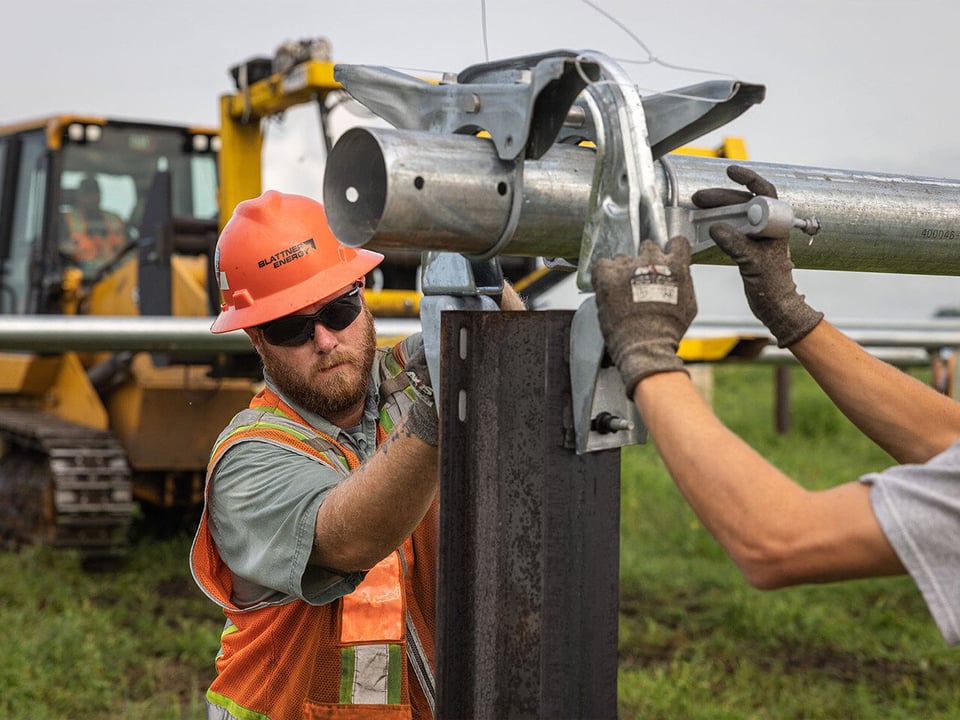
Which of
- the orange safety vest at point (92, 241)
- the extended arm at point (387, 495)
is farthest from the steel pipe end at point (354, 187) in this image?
the orange safety vest at point (92, 241)

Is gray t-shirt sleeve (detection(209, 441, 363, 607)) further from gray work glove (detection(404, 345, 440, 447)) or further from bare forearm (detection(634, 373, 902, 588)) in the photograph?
bare forearm (detection(634, 373, 902, 588))

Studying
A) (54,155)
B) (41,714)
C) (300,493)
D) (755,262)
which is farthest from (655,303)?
(54,155)

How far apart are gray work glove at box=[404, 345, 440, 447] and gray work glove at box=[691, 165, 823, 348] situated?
53cm

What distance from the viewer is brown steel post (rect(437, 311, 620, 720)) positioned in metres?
1.62

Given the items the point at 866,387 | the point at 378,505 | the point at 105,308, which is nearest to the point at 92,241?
the point at 105,308

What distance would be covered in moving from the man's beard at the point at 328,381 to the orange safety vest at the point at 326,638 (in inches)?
2.6

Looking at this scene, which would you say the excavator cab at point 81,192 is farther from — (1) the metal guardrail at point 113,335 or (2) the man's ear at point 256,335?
(2) the man's ear at point 256,335

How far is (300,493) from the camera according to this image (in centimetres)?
226

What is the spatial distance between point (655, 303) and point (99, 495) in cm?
620

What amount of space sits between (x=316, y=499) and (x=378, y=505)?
216 mm

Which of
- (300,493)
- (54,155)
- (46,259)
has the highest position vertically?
(54,155)

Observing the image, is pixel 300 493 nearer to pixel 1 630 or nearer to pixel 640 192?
pixel 640 192

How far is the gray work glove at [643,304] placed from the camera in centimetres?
148

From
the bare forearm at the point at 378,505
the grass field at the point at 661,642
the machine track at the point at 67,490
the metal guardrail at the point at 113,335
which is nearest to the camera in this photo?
the bare forearm at the point at 378,505
